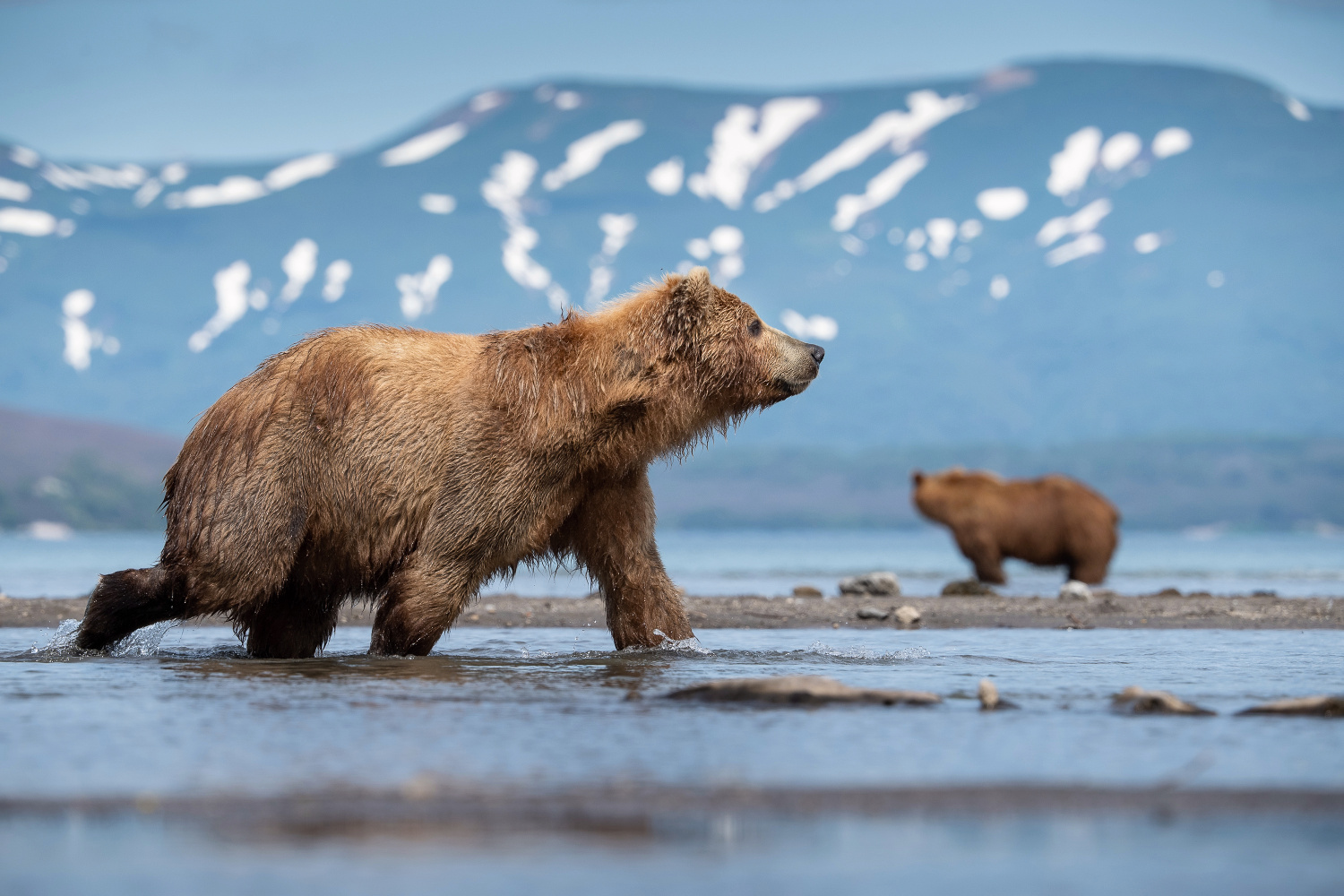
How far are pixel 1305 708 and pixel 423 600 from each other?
179 inches

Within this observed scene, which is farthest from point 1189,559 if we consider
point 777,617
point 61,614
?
point 61,614

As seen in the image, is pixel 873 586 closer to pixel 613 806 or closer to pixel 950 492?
pixel 950 492

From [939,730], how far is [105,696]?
12.6 feet

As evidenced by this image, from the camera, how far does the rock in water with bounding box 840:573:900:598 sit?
58.7 ft

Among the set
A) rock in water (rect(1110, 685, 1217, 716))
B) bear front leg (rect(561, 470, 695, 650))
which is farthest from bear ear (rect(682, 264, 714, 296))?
rock in water (rect(1110, 685, 1217, 716))

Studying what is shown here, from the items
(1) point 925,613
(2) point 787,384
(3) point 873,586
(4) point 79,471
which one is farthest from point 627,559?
(4) point 79,471

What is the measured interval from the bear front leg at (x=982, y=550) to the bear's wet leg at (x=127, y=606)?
14868 mm

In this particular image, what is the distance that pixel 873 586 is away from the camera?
1808 cm

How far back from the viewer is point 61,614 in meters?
14.3

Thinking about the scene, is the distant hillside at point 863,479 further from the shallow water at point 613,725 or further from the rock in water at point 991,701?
the rock in water at point 991,701

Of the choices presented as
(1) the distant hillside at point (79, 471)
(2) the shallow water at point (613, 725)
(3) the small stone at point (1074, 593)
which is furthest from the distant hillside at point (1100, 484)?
(2) the shallow water at point (613, 725)

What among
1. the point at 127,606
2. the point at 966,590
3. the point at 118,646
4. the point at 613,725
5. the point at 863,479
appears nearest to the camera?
the point at 613,725

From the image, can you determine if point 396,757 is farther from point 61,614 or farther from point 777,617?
point 61,614

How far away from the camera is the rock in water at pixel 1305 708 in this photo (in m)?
6.41
